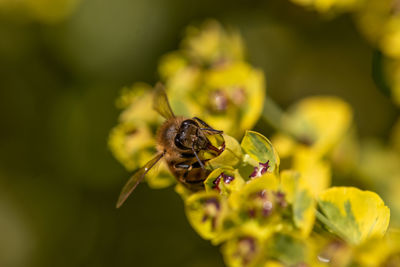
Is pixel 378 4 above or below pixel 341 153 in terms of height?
above

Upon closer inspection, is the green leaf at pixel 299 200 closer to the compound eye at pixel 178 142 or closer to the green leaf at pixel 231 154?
the green leaf at pixel 231 154

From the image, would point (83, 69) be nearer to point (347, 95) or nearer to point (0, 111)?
point (0, 111)

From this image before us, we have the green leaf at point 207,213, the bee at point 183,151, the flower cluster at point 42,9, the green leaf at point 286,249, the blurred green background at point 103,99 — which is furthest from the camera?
the flower cluster at point 42,9

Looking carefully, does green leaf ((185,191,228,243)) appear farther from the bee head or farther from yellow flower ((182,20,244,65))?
yellow flower ((182,20,244,65))

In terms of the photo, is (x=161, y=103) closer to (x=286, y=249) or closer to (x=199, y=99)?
(x=199, y=99)

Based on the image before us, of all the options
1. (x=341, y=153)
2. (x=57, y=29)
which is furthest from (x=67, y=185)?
(x=341, y=153)

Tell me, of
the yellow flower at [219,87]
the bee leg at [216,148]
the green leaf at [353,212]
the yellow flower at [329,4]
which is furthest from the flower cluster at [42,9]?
the green leaf at [353,212]

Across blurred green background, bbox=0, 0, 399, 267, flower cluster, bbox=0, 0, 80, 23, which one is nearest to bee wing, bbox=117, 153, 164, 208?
blurred green background, bbox=0, 0, 399, 267
